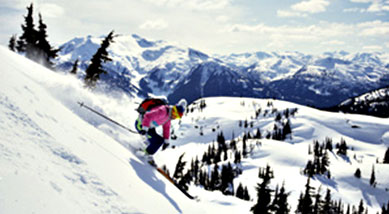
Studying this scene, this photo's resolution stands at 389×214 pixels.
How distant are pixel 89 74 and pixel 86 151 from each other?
110ft

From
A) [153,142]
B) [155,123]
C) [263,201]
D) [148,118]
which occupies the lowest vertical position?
[263,201]

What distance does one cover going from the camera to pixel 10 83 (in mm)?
6793

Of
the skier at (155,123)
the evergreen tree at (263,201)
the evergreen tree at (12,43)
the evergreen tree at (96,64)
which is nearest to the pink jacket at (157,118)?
the skier at (155,123)

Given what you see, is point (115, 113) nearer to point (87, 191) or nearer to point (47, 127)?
point (47, 127)

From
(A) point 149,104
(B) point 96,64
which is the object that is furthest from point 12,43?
(A) point 149,104

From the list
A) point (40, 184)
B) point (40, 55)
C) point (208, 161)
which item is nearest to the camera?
point (40, 184)

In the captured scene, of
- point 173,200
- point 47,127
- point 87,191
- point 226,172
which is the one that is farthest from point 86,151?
point 226,172

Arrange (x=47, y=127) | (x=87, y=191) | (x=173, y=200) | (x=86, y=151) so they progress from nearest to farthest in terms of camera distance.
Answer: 1. (x=87, y=191)
2. (x=47, y=127)
3. (x=86, y=151)
4. (x=173, y=200)

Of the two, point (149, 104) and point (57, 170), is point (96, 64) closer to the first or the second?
point (149, 104)

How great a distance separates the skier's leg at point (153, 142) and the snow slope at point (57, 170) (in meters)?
1.14

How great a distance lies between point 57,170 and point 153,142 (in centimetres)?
557

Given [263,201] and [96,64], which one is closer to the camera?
[263,201]

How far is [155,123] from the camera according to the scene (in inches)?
400

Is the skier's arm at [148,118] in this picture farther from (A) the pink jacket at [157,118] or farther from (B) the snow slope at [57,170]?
(B) the snow slope at [57,170]
